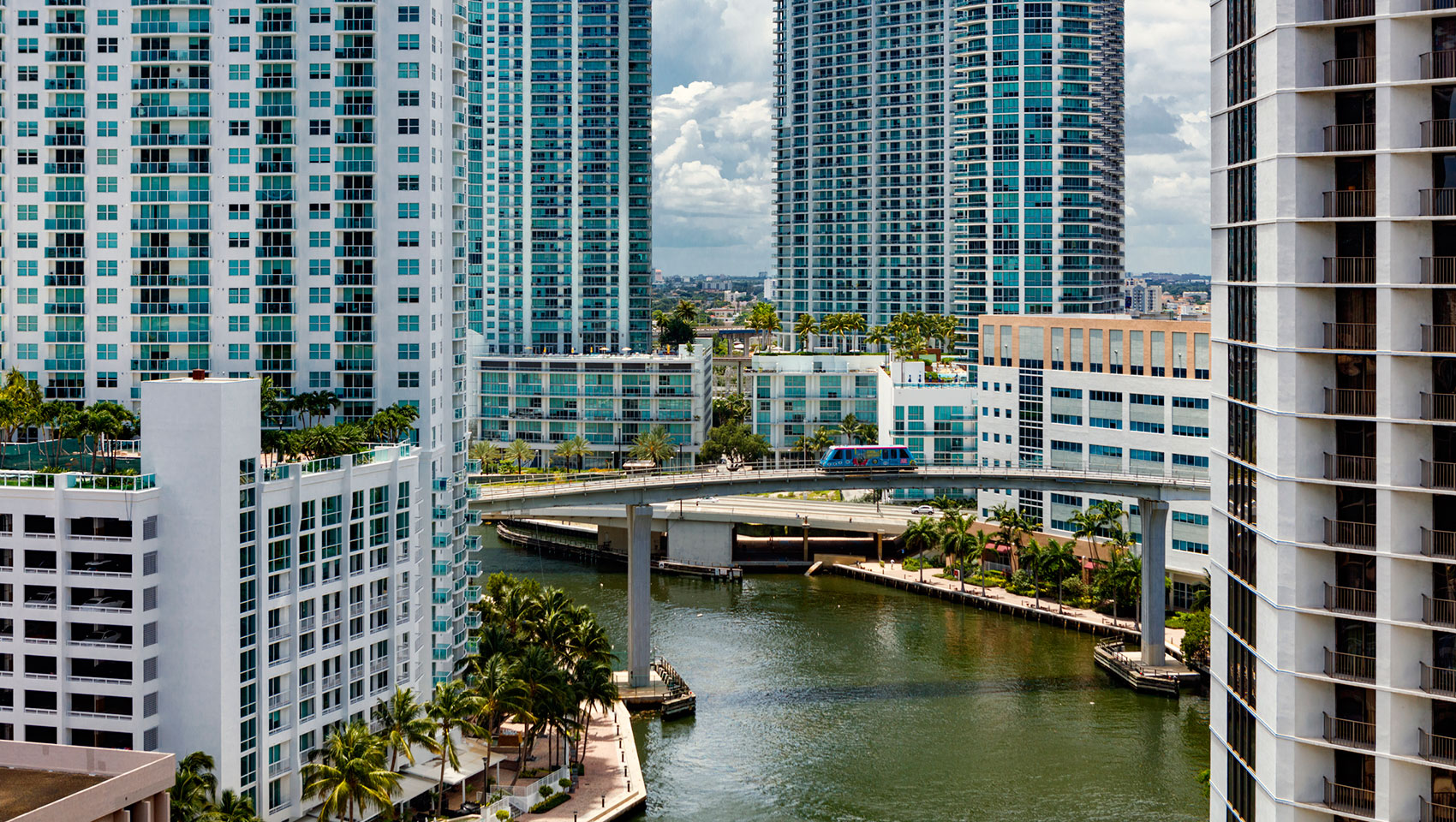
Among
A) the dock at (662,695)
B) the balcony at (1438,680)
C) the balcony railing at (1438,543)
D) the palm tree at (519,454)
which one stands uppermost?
the balcony railing at (1438,543)

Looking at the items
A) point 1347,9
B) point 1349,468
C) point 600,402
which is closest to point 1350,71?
point 1347,9

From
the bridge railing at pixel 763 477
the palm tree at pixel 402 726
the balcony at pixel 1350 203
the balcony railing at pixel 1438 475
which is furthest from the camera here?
the bridge railing at pixel 763 477

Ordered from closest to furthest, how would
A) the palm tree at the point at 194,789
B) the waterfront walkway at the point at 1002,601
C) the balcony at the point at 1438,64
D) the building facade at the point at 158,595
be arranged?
the balcony at the point at 1438,64
the palm tree at the point at 194,789
the building facade at the point at 158,595
the waterfront walkway at the point at 1002,601

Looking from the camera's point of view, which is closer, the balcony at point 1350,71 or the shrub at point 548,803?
the balcony at point 1350,71

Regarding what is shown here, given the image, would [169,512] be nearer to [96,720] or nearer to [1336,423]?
[96,720]

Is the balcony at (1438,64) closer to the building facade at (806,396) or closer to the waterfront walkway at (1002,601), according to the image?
the waterfront walkway at (1002,601)

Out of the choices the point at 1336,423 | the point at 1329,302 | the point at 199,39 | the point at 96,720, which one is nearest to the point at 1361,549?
the point at 1336,423

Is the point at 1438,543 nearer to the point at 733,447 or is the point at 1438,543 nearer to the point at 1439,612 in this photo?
the point at 1439,612

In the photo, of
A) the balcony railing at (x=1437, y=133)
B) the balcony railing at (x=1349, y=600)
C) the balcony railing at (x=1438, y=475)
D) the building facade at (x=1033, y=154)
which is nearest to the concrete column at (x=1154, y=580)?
A: the balcony railing at (x=1349, y=600)
